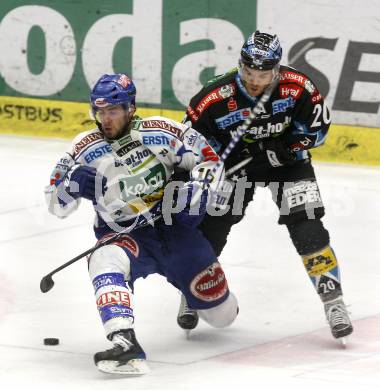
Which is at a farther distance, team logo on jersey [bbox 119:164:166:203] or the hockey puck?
the hockey puck

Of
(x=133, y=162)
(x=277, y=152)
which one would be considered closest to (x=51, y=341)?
(x=133, y=162)

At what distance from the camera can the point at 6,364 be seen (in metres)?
6.66

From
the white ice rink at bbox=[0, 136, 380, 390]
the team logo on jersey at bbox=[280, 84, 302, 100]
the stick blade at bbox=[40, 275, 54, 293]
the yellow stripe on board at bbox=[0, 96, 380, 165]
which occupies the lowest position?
the yellow stripe on board at bbox=[0, 96, 380, 165]

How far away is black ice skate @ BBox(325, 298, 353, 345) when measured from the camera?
6.91 metres

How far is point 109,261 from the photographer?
6539mm

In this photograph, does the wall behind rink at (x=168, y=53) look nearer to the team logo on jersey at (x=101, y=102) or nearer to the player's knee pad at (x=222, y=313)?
the player's knee pad at (x=222, y=313)

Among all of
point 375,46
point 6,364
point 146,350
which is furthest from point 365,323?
point 375,46

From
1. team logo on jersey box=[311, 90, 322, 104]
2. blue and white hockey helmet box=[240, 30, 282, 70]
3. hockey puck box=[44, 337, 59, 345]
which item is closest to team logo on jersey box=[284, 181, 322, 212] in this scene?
team logo on jersey box=[311, 90, 322, 104]

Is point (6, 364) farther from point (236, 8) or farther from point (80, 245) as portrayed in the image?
point (236, 8)

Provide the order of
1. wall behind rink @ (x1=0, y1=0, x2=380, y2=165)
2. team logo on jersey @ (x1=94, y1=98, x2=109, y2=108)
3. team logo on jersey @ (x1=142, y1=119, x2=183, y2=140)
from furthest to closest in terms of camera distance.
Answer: wall behind rink @ (x1=0, y1=0, x2=380, y2=165), team logo on jersey @ (x1=142, y1=119, x2=183, y2=140), team logo on jersey @ (x1=94, y1=98, x2=109, y2=108)

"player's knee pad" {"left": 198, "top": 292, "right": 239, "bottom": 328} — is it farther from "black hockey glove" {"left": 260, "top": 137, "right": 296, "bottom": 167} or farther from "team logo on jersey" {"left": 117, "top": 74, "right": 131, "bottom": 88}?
"team logo on jersey" {"left": 117, "top": 74, "right": 131, "bottom": 88}

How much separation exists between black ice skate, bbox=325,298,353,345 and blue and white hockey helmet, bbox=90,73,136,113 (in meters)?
1.45

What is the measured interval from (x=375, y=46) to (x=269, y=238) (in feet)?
8.34

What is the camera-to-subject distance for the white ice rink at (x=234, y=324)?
21.1 feet
